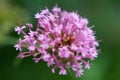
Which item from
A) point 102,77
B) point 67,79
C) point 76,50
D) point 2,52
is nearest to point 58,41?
point 76,50

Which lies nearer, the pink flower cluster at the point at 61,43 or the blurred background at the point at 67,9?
the pink flower cluster at the point at 61,43

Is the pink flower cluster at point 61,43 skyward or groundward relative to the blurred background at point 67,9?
groundward

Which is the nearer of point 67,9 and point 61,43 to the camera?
point 61,43

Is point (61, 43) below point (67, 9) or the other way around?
below

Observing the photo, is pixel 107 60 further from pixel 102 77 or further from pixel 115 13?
pixel 115 13
